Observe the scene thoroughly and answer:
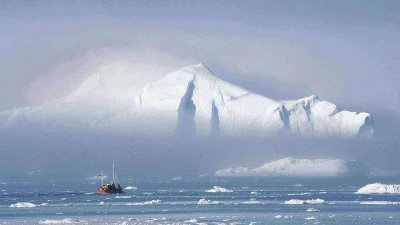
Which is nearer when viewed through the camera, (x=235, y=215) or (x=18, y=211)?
(x=235, y=215)

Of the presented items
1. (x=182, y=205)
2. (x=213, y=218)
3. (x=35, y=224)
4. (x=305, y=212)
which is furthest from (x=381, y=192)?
(x=35, y=224)

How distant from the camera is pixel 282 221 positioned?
10675cm

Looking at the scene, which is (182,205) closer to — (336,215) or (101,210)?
(101,210)

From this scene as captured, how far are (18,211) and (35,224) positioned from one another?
80.4 ft

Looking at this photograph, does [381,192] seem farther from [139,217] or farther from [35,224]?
[35,224]

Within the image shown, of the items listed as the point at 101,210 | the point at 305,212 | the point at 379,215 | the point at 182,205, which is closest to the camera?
the point at 379,215

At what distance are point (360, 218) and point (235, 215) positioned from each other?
14.1 meters

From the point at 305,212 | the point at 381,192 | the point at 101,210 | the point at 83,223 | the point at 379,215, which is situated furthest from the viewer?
the point at 381,192

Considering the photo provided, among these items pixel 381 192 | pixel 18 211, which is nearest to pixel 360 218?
pixel 18 211

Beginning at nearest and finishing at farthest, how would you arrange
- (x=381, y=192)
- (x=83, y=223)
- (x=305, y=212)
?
(x=83, y=223), (x=305, y=212), (x=381, y=192)

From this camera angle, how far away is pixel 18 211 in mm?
131625

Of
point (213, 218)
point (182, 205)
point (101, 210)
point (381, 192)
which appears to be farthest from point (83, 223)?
point (381, 192)

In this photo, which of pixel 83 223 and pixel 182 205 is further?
pixel 182 205

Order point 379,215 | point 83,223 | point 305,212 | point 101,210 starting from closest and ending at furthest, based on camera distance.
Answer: point 83,223 < point 379,215 < point 305,212 < point 101,210
